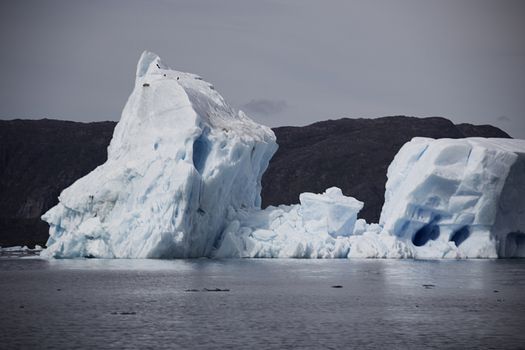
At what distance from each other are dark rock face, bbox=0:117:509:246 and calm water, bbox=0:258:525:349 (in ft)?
179

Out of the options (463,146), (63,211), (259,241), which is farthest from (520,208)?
(63,211)

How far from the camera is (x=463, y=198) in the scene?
4331 centimetres

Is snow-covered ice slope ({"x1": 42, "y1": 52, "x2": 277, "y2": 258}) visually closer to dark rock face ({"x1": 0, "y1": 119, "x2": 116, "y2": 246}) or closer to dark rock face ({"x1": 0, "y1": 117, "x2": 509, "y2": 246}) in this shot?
dark rock face ({"x1": 0, "y1": 117, "x2": 509, "y2": 246})

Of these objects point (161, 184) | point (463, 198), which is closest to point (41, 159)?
point (161, 184)

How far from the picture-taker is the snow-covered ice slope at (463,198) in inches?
1699

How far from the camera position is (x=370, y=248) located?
4584cm

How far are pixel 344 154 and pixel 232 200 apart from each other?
61.6 m

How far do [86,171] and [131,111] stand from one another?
60047 mm

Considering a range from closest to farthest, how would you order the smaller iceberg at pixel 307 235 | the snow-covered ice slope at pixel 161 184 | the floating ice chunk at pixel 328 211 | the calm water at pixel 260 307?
the calm water at pixel 260 307
the snow-covered ice slope at pixel 161 184
the smaller iceberg at pixel 307 235
the floating ice chunk at pixel 328 211

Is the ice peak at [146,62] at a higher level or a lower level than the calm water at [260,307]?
higher

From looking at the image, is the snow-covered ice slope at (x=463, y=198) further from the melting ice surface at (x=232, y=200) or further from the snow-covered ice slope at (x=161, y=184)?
the snow-covered ice slope at (x=161, y=184)

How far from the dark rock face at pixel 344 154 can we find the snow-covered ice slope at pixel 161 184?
4618cm

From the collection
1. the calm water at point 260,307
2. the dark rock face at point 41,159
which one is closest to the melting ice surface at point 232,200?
the calm water at point 260,307

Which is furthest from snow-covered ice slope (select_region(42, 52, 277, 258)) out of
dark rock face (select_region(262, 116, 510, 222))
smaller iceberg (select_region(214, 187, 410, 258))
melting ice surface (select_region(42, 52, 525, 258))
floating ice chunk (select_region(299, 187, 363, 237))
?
dark rock face (select_region(262, 116, 510, 222))
